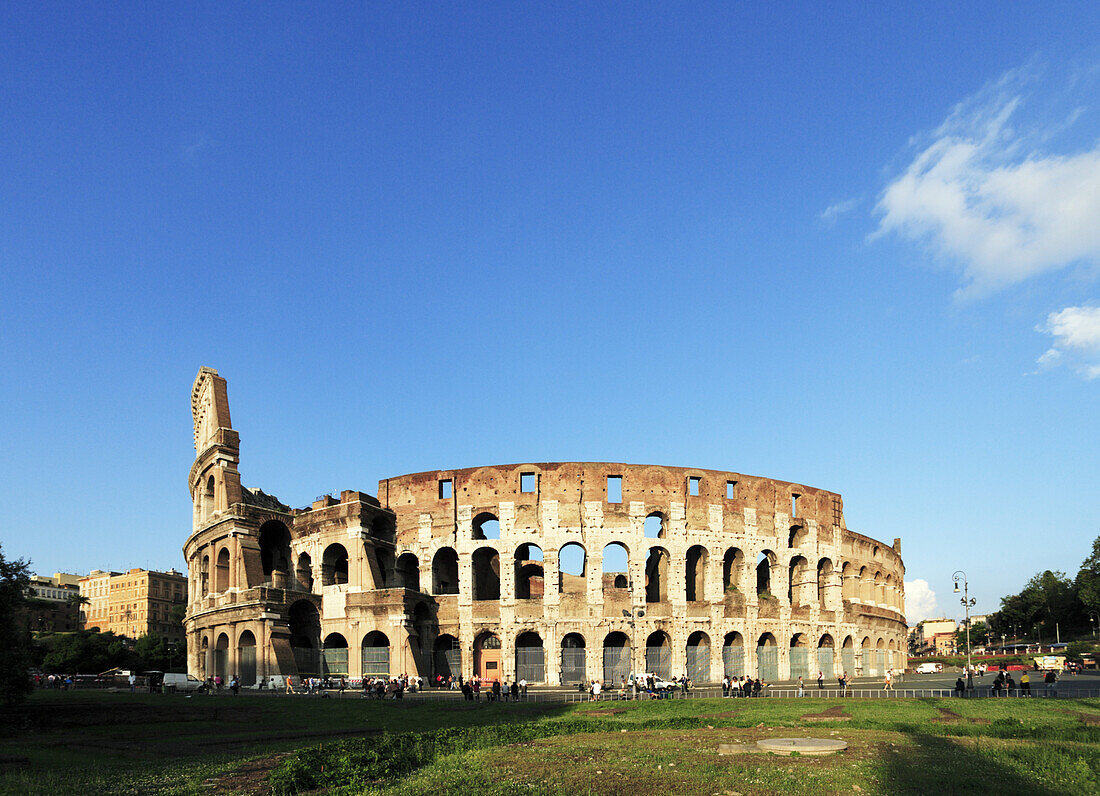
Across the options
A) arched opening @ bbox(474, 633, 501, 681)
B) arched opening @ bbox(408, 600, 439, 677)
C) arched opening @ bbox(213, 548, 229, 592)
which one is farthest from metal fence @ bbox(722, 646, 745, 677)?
arched opening @ bbox(213, 548, 229, 592)

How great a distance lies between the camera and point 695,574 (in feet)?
171

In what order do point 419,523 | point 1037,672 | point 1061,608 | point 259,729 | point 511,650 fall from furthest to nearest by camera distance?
point 1061,608 < point 1037,672 < point 419,523 < point 511,650 < point 259,729

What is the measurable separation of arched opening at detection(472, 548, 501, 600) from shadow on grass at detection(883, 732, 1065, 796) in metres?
33.4

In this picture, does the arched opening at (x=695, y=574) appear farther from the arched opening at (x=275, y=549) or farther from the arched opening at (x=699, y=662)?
the arched opening at (x=275, y=549)

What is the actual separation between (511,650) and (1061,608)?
322ft

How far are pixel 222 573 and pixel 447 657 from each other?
14.4 metres

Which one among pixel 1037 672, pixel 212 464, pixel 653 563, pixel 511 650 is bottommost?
pixel 1037 672

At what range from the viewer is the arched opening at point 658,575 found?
1927 inches

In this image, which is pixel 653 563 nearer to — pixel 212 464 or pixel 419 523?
pixel 419 523

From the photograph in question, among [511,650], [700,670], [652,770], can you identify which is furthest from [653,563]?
[652,770]

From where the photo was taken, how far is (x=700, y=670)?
157 ft

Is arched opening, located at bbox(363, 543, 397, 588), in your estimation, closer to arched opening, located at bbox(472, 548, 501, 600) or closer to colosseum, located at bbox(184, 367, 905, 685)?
colosseum, located at bbox(184, 367, 905, 685)

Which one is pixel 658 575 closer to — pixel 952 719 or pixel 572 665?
pixel 572 665

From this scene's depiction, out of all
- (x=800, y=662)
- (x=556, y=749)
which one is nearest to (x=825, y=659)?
(x=800, y=662)
